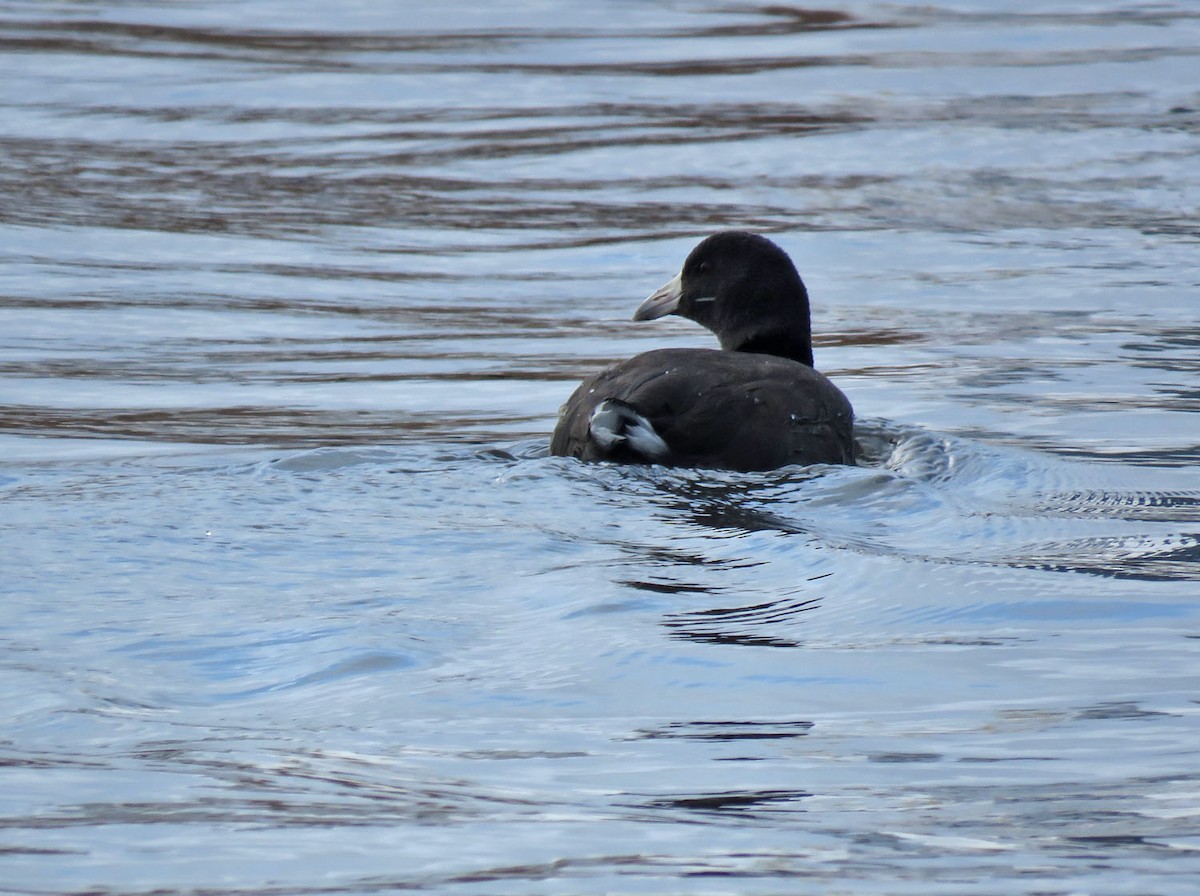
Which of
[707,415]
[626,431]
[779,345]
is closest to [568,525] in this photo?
[626,431]

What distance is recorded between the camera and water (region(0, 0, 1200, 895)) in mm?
3447

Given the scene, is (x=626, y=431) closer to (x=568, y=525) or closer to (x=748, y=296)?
(x=568, y=525)

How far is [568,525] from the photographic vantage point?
5719 mm

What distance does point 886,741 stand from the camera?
395 cm

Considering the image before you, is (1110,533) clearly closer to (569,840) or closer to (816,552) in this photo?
(816,552)

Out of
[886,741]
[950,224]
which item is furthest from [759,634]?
[950,224]

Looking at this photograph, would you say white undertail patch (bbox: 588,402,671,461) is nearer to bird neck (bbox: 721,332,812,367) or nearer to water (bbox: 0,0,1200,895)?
water (bbox: 0,0,1200,895)

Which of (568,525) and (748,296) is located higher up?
(748,296)

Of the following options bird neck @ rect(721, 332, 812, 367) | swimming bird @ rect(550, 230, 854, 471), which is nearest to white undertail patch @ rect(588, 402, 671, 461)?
swimming bird @ rect(550, 230, 854, 471)

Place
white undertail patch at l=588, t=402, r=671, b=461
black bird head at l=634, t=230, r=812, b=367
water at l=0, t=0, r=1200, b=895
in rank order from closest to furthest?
water at l=0, t=0, r=1200, b=895 < white undertail patch at l=588, t=402, r=671, b=461 < black bird head at l=634, t=230, r=812, b=367

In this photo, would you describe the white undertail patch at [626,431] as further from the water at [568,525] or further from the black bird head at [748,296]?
the black bird head at [748,296]

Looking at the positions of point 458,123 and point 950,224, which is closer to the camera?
point 950,224

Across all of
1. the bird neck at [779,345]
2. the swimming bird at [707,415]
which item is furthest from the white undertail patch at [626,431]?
the bird neck at [779,345]

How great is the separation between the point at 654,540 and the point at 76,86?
Result: 12360 millimetres
